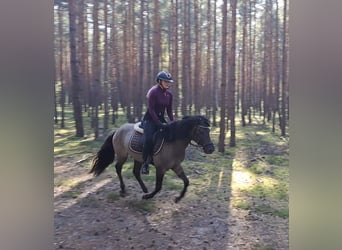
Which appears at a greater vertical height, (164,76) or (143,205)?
(164,76)

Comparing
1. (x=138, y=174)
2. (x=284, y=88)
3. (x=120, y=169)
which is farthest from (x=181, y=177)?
(x=284, y=88)

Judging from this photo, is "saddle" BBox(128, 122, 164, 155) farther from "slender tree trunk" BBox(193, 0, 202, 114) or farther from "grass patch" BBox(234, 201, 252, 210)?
"grass patch" BBox(234, 201, 252, 210)

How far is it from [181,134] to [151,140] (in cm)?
18

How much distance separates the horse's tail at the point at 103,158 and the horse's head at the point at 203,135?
18.3 inches

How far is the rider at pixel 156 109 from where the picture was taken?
6.39ft

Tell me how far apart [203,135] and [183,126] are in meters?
0.12

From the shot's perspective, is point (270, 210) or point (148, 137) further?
point (148, 137)

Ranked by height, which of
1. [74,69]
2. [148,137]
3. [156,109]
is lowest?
[148,137]

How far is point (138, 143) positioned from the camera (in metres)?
2.03

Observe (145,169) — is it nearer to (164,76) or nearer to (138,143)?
(138,143)

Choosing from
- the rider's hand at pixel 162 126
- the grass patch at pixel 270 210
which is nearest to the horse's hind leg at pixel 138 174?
the rider's hand at pixel 162 126
